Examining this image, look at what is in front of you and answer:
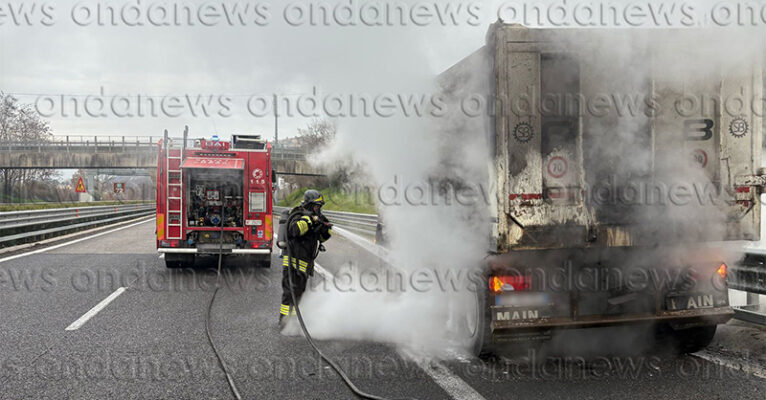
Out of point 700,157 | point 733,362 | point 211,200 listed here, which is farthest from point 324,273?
point 700,157

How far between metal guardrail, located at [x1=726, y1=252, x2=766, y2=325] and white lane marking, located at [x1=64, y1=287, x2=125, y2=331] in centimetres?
646

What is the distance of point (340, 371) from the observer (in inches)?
168

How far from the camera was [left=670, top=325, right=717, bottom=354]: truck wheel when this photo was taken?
15.1 ft

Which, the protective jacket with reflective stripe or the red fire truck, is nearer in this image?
the protective jacket with reflective stripe

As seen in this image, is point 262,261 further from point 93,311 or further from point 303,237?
point 303,237

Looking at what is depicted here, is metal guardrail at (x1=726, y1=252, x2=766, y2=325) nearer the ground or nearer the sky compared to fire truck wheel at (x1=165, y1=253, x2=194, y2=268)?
nearer the sky

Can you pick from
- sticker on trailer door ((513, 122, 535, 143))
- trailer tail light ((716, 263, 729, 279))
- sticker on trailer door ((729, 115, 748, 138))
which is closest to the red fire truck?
sticker on trailer door ((513, 122, 535, 143))

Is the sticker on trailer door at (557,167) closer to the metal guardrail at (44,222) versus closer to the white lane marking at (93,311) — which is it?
the white lane marking at (93,311)

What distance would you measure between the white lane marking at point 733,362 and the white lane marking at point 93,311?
19.8ft

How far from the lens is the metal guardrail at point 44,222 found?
1335 centimetres

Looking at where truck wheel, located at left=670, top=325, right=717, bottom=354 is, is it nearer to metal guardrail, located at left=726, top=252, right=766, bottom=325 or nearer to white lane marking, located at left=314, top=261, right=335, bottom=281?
metal guardrail, located at left=726, top=252, right=766, bottom=325

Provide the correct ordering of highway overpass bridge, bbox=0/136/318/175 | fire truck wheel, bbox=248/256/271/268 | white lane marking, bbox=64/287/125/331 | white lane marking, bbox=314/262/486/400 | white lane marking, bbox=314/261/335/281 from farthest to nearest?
highway overpass bridge, bbox=0/136/318/175, fire truck wheel, bbox=248/256/271/268, white lane marking, bbox=314/261/335/281, white lane marking, bbox=64/287/125/331, white lane marking, bbox=314/262/486/400

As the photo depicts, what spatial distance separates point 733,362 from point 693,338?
1.12ft

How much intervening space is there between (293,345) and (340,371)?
1.10m
